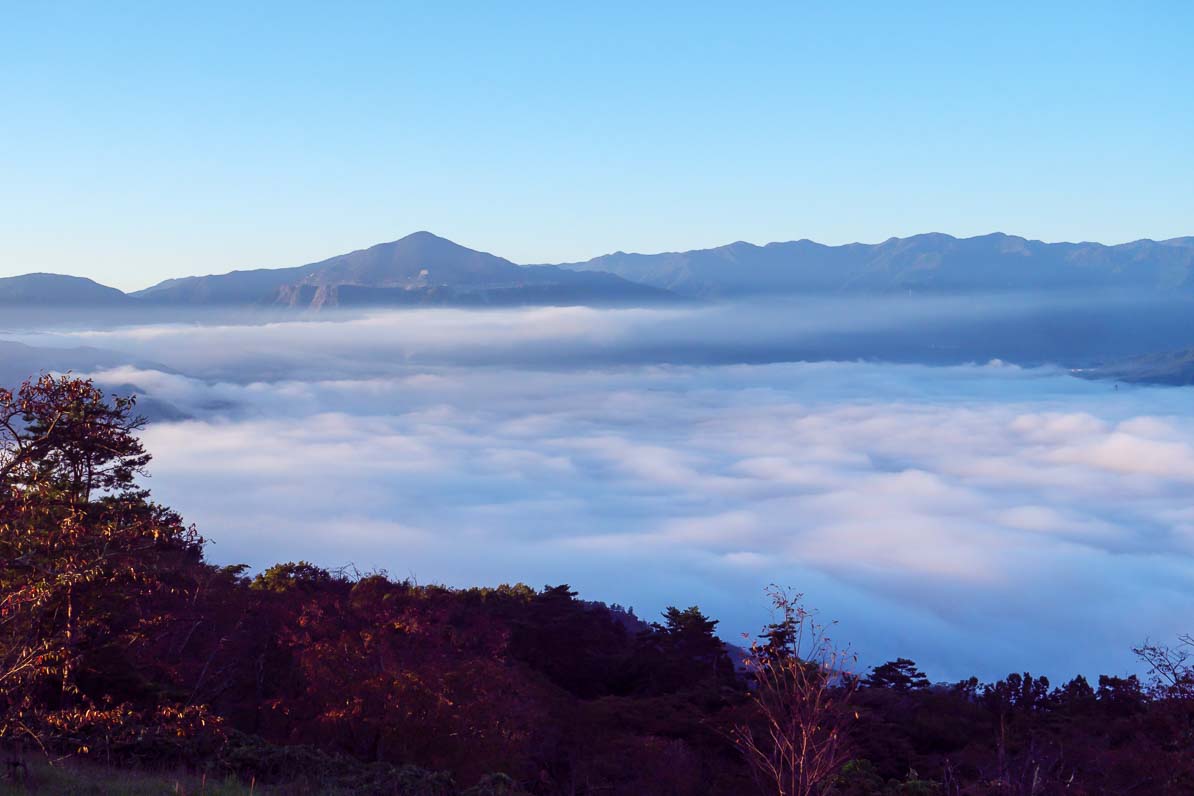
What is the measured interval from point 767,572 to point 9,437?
481ft

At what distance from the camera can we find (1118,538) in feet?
594

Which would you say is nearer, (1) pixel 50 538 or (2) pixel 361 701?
(1) pixel 50 538

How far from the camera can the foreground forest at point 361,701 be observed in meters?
10.3

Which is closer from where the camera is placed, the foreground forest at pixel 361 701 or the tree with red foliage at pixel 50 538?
the tree with red foliage at pixel 50 538

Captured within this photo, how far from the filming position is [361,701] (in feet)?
52.1

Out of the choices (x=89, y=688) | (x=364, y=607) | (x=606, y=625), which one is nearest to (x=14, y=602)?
(x=89, y=688)

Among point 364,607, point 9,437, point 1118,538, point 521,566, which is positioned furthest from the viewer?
point 1118,538

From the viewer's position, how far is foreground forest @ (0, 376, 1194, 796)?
1027 centimetres

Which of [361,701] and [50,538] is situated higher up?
[50,538]

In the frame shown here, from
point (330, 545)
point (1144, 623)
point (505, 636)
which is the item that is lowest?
point (1144, 623)

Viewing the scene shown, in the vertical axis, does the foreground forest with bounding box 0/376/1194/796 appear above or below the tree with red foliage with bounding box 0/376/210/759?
below

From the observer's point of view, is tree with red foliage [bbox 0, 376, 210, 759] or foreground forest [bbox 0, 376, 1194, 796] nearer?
tree with red foliage [bbox 0, 376, 210, 759]

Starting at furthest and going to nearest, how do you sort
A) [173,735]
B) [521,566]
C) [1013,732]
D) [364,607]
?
[521,566] < [1013,732] < [364,607] < [173,735]

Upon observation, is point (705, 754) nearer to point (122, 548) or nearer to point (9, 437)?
point (122, 548)
